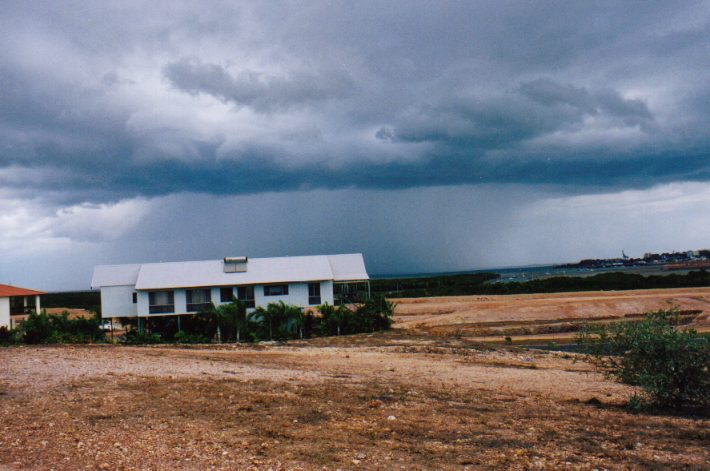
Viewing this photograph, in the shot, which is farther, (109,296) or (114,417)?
(109,296)

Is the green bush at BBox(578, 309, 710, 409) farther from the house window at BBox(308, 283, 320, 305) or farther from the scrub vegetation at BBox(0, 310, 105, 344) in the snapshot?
the scrub vegetation at BBox(0, 310, 105, 344)

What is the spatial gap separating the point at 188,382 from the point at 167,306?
2410 cm

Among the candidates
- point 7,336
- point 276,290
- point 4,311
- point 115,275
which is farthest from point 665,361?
point 4,311

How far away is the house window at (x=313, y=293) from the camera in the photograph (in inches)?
1510


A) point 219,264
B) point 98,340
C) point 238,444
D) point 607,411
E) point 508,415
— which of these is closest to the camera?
point 238,444

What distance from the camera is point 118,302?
122 feet

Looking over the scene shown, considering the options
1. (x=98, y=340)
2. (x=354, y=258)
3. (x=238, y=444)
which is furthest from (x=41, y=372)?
(x=354, y=258)

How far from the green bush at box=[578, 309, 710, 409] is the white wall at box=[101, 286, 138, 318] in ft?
106

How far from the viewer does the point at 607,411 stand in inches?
475

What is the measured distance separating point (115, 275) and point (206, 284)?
6.79 m

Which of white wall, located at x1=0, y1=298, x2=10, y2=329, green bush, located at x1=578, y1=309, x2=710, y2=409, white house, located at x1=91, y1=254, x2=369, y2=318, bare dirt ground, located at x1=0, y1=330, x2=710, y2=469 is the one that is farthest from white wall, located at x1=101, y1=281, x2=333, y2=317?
green bush, located at x1=578, y1=309, x2=710, y2=409

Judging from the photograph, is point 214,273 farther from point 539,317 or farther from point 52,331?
point 539,317

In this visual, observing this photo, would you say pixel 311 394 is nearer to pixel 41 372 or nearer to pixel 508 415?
pixel 508 415

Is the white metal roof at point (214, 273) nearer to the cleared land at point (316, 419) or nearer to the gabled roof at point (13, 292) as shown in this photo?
the gabled roof at point (13, 292)
